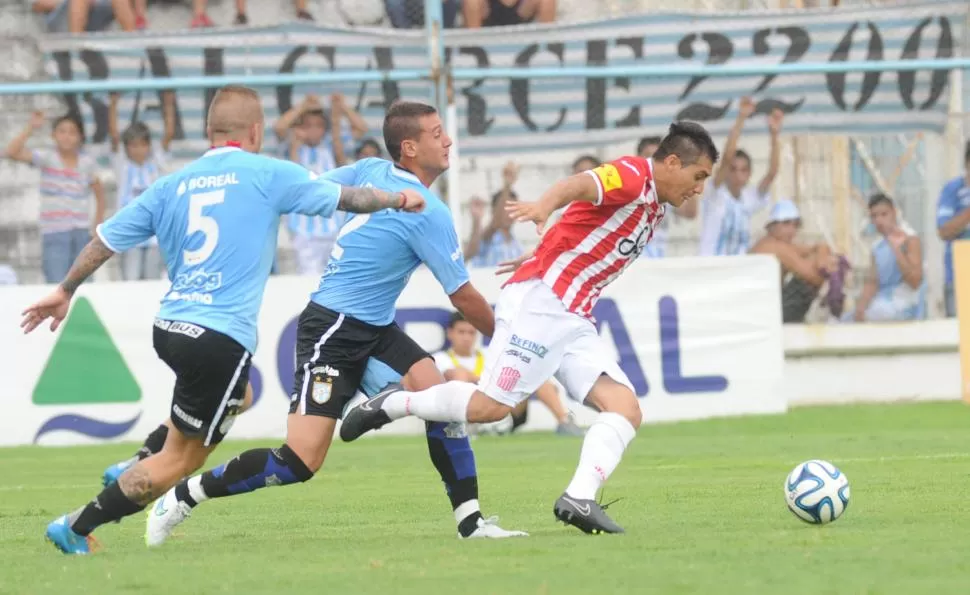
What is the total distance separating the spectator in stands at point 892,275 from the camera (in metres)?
17.1

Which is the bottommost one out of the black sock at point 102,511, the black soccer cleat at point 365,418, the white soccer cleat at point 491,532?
the white soccer cleat at point 491,532

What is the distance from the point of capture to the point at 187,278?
718cm

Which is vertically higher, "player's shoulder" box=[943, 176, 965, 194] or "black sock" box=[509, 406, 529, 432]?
"player's shoulder" box=[943, 176, 965, 194]

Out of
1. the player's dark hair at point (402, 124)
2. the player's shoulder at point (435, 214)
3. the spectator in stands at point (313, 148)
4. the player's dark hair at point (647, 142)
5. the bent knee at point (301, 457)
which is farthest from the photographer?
the player's dark hair at point (647, 142)

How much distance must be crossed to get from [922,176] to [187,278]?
38.6 ft

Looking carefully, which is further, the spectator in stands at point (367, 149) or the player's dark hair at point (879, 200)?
the player's dark hair at point (879, 200)

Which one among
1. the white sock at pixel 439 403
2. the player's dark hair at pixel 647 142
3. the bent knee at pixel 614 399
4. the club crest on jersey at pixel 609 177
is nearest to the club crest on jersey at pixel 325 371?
the white sock at pixel 439 403

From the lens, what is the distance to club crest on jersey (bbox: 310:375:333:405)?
7793 mm

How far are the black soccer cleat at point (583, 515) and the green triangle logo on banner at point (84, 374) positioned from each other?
9.02 m

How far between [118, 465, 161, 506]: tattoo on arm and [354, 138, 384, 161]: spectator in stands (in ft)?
29.9

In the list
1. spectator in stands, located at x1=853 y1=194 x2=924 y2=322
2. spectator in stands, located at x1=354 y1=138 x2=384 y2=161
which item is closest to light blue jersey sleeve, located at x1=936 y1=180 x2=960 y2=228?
spectator in stands, located at x1=853 y1=194 x2=924 y2=322

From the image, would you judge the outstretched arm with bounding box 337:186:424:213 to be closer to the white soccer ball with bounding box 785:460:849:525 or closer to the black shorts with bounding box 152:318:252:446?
the black shorts with bounding box 152:318:252:446

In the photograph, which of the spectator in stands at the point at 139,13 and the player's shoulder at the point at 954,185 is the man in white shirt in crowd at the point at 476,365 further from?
the spectator in stands at the point at 139,13

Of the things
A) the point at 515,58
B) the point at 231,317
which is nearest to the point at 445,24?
the point at 515,58
